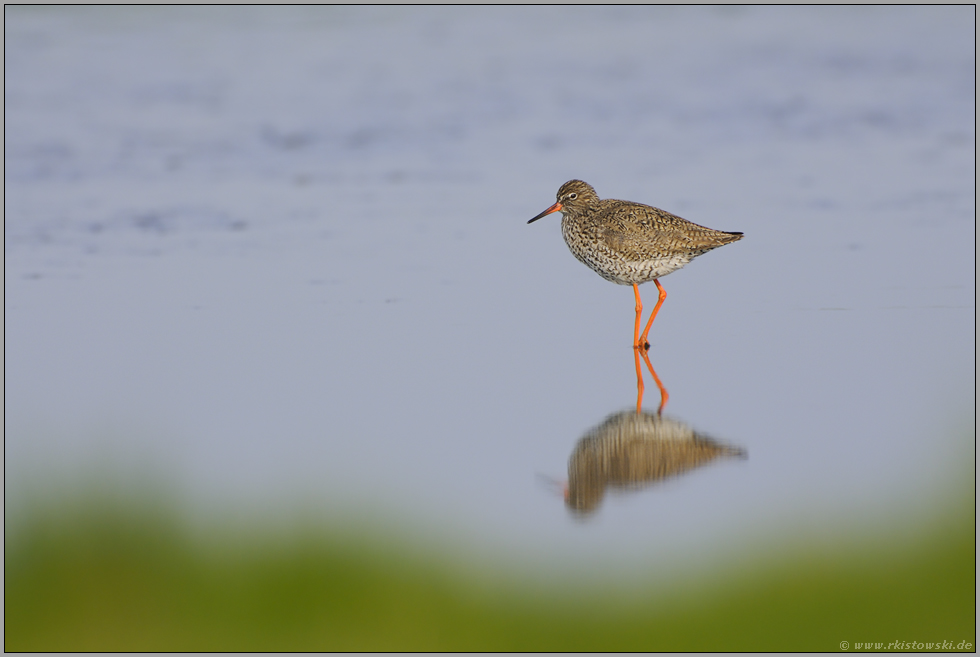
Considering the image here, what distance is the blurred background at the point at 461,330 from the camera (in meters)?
4.50

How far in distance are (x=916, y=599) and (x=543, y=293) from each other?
4.27 metres

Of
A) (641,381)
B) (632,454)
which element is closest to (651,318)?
(641,381)

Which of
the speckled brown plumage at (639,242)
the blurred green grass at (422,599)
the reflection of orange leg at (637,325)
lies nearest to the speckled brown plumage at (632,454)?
the blurred green grass at (422,599)

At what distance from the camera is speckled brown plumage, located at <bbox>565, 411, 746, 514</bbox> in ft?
17.2

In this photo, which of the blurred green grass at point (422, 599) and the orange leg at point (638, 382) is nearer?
the blurred green grass at point (422, 599)

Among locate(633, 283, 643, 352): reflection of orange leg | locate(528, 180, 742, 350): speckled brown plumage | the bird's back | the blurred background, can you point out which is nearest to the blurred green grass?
the blurred background

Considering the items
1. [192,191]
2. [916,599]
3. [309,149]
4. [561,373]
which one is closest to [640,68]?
[309,149]

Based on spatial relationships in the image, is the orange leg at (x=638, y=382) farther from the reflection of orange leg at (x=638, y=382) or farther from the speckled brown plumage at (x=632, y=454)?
the speckled brown plumage at (x=632, y=454)

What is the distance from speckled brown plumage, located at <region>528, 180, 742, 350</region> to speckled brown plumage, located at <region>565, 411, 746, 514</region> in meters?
1.83

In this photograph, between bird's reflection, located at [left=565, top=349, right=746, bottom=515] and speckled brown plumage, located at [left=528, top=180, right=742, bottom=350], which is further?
speckled brown plumage, located at [left=528, top=180, right=742, bottom=350]

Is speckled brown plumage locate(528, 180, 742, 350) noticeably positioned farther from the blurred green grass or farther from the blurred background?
the blurred green grass

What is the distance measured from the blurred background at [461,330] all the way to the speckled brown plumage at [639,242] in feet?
1.11

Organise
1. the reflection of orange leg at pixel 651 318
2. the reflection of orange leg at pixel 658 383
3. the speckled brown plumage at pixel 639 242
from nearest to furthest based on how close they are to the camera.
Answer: the reflection of orange leg at pixel 658 383, the reflection of orange leg at pixel 651 318, the speckled brown plumage at pixel 639 242

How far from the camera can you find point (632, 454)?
18.2 ft
